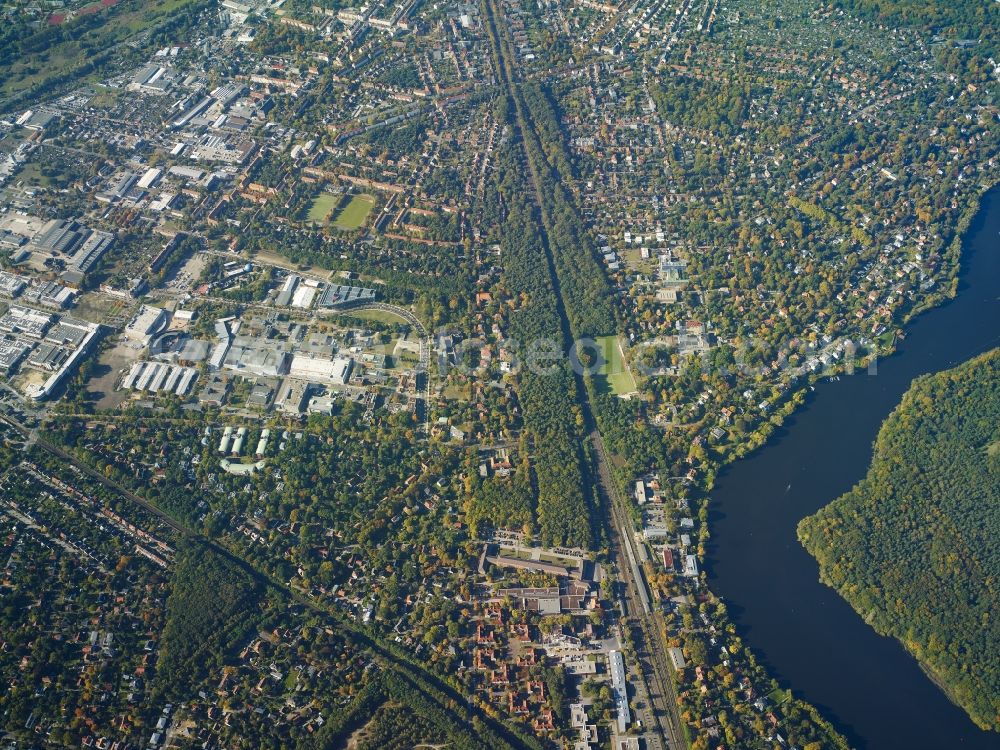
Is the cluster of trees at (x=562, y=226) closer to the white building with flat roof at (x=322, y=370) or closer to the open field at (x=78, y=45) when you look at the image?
the white building with flat roof at (x=322, y=370)

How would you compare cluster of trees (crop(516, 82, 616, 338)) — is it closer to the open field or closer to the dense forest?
the dense forest

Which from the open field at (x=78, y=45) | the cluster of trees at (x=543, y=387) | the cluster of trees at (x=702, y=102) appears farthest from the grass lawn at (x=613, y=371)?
the open field at (x=78, y=45)

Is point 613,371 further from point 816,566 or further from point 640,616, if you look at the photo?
point 816,566

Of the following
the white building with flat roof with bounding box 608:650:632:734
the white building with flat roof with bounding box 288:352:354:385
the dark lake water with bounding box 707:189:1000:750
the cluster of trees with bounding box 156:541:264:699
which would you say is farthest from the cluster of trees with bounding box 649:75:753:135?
the cluster of trees with bounding box 156:541:264:699

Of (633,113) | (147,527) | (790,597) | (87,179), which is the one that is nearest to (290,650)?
(147,527)

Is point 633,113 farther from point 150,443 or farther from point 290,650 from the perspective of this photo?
point 290,650
